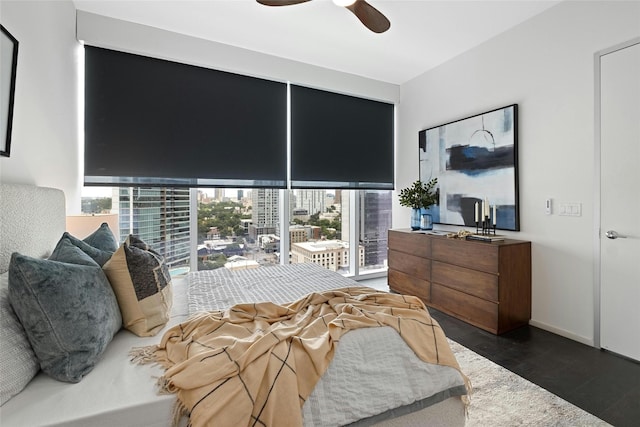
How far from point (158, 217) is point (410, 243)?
2.88 meters

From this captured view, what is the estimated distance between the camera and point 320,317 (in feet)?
4.54

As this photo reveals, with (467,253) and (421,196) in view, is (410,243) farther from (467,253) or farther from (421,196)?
(467,253)

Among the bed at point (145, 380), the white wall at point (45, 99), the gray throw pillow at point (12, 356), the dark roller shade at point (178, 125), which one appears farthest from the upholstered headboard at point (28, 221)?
the dark roller shade at point (178, 125)

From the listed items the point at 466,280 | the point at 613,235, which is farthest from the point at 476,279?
the point at 613,235

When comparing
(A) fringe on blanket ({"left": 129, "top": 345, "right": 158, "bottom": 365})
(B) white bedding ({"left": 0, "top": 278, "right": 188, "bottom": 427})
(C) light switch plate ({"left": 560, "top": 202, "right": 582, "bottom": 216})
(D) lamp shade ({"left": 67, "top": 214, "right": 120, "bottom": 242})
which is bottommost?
(B) white bedding ({"left": 0, "top": 278, "right": 188, "bottom": 427})

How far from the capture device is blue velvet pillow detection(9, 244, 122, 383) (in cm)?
99

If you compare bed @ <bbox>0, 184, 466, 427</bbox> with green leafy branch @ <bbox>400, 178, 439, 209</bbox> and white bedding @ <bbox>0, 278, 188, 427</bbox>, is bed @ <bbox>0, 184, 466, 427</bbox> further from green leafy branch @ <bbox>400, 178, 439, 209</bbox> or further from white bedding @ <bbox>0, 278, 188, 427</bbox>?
green leafy branch @ <bbox>400, 178, 439, 209</bbox>

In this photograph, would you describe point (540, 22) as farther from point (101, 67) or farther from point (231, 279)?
point (101, 67)

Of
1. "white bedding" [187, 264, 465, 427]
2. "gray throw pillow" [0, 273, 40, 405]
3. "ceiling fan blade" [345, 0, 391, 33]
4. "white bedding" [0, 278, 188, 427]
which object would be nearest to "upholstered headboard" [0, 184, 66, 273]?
"gray throw pillow" [0, 273, 40, 405]

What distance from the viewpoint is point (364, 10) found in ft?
6.85

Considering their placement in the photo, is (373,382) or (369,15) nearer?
(373,382)

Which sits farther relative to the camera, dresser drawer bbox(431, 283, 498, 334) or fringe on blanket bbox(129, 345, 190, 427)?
dresser drawer bbox(431, 283, 498, 334)

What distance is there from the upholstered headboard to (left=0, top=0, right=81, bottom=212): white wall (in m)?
0.16

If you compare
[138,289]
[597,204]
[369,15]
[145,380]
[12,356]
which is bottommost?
[145,380]
